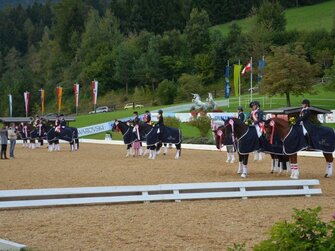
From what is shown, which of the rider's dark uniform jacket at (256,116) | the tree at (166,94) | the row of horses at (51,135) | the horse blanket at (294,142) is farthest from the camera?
the tree at (166,94)

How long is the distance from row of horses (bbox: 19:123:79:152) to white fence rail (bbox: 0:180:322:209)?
2140cm

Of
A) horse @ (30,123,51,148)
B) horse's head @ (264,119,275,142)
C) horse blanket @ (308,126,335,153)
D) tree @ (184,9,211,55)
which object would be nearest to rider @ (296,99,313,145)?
horse blanket @ (308,126,335,153)

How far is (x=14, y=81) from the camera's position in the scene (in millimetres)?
102188

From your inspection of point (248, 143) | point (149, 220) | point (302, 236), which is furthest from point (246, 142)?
point (302, 236)

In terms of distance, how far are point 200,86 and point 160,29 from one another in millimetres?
37718

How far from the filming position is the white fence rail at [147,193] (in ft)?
40.9

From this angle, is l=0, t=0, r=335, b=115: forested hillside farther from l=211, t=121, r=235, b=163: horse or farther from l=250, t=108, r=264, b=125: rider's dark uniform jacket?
l=250, t=108, r=264, b=125: rider's dark uniform jacket

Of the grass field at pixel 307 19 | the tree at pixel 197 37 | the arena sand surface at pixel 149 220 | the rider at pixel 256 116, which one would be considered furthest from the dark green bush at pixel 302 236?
the grass field at pixel 307 19

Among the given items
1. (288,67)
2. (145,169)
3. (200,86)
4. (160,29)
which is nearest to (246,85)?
(200,86)

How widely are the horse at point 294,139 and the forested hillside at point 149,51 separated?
4548 centimetres

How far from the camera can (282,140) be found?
56.1 feet

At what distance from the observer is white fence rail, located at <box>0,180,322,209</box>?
12.5 m

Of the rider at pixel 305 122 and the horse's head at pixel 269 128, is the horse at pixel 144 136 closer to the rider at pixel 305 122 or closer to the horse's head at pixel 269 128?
the horse's head at pixel 269 128

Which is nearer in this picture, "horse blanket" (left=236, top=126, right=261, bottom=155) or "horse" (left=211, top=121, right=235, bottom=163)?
"horse blanket" (left=236, top=126, right=261, bottom=155)
